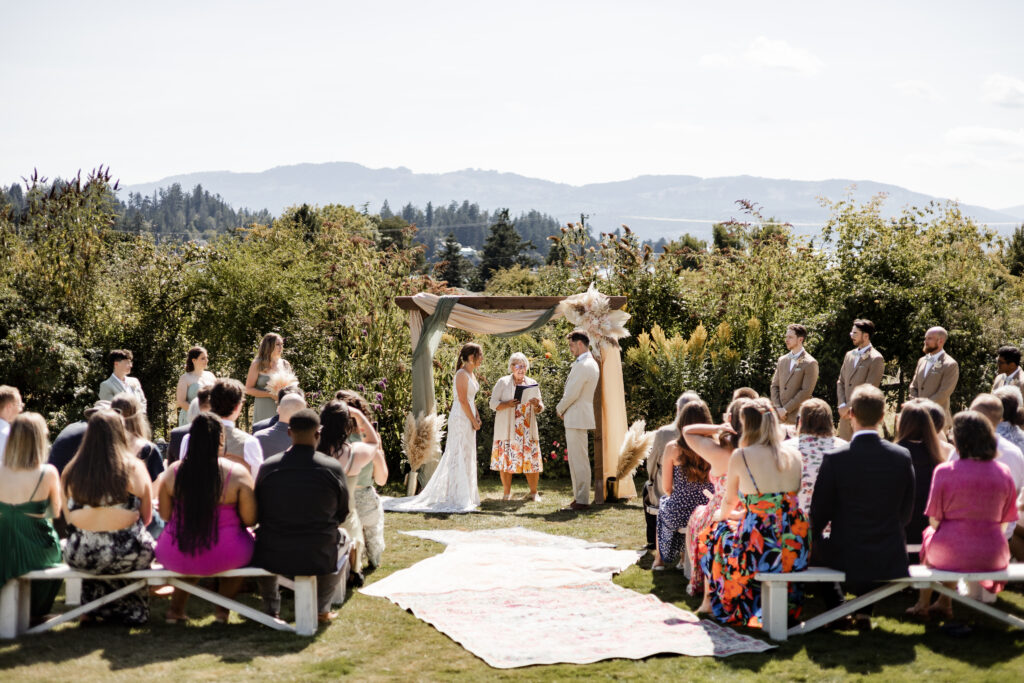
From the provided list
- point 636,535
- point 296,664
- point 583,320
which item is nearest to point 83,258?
point 583,320

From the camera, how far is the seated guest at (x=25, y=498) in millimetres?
5461

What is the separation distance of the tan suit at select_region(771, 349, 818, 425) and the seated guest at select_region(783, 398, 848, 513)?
467 cm

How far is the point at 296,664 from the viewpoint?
509 centimetres

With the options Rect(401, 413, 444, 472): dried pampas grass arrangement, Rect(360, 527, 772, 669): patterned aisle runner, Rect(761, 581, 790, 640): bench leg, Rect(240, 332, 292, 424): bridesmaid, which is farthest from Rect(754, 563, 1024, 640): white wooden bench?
Rect(401, 413, 444, 472): dried pampas grass arrangement

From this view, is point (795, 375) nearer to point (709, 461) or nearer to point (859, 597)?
point (709, 461)

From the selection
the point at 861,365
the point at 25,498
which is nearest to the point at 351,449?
the point at 25,498

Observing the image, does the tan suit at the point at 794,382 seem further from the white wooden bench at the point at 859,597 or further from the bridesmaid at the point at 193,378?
the bridesmaid at the point at 193,378

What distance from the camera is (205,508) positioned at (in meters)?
5.49

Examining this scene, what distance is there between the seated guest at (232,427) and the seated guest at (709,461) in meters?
3.02

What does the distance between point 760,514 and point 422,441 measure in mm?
5808

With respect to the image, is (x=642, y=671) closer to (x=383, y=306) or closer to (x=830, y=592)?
(x=830, y=592)

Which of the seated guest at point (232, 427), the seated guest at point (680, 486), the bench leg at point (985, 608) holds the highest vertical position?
the seated guest at point (232, 427)

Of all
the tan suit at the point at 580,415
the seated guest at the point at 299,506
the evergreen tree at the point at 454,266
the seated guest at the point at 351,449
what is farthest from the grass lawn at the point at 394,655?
the evergreen tree at the point at 454,266

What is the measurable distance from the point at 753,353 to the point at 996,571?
8.33 m
